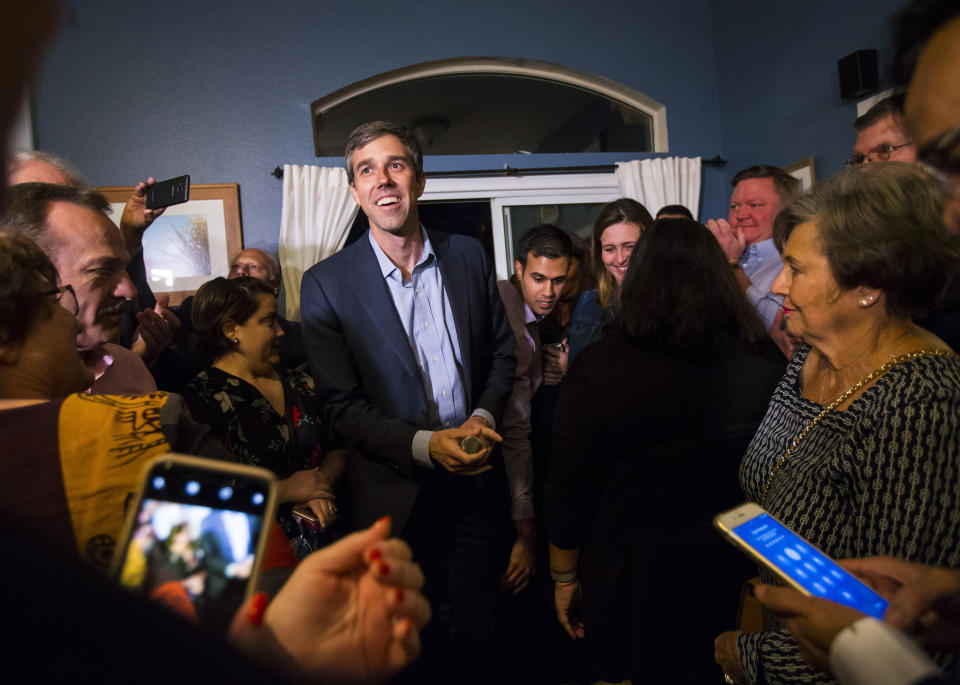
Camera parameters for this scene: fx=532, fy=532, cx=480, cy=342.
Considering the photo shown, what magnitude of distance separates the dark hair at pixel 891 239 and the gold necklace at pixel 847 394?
2.7 inches

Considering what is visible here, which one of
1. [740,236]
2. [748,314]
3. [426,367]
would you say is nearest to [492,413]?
[426,367]

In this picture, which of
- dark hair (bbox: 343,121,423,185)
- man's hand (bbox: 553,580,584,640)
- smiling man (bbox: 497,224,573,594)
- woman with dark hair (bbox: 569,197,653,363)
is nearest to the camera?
dark hair (bbox: 343,121,423,185)

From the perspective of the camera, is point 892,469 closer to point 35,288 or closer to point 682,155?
point 35,288

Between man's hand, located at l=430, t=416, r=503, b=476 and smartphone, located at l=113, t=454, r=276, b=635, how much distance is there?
0.32m

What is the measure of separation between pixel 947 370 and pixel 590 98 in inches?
110

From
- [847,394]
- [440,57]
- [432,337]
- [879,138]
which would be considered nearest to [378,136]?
[432,337]

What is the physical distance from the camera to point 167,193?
51cm

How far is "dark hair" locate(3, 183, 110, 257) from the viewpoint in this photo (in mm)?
253

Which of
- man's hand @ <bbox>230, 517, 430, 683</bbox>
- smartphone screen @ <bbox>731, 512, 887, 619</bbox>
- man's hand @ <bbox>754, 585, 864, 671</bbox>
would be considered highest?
man's hand @ <bbox>230, 517, 430, 683</bbox>

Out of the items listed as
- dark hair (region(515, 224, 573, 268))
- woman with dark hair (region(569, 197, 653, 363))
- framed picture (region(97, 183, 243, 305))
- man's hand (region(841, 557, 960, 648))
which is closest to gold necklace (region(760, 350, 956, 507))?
man's hand (region(841, 557, 960, 648))

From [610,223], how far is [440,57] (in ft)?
5.26

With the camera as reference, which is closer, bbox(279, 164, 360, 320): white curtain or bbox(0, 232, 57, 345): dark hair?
bbox(0, 232, 57, 345): dark hair

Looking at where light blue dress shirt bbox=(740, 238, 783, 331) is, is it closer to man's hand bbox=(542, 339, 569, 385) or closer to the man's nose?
man's hand bbox=(542, 339, 569, 385)

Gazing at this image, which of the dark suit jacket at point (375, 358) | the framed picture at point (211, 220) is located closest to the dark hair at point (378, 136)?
the dark suit jacket at point (375, 358)
